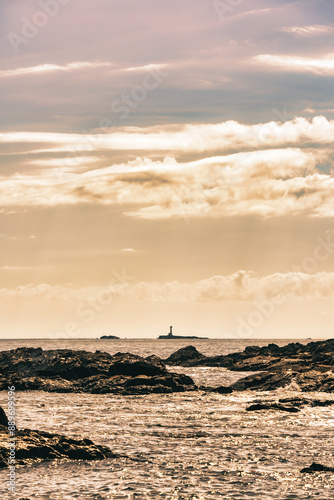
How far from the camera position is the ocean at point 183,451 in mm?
23750

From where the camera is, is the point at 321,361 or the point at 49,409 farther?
the point at 321,361

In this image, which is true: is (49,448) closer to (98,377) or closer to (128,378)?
(128,378)

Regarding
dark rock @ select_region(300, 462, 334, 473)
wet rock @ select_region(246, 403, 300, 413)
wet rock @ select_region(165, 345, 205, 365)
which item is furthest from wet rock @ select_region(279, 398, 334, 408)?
wet rock @ select_region(165, 345, 205, 365)

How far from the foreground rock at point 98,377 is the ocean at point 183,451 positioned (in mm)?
9383

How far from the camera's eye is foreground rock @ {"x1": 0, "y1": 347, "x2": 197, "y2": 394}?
2539 inches

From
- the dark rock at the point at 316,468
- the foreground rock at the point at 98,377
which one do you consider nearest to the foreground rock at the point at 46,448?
the dark rock at the point at 316,468

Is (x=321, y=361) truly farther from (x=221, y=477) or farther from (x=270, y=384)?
(x=221, y=477)

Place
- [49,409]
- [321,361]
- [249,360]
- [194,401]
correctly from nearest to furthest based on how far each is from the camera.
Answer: [49,409]
[194,401]
[321,361]
[249,360]

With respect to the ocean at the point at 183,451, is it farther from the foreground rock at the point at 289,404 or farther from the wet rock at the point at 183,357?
the wet rock at the point at 183,357

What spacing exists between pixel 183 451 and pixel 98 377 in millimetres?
38998

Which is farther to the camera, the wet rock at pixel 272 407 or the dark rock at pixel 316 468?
the wet rock at pixel 272 407

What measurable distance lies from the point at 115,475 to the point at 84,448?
3635 mm

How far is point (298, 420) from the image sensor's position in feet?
140

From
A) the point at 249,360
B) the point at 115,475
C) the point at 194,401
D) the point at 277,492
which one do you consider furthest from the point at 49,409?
the point at 249,360
